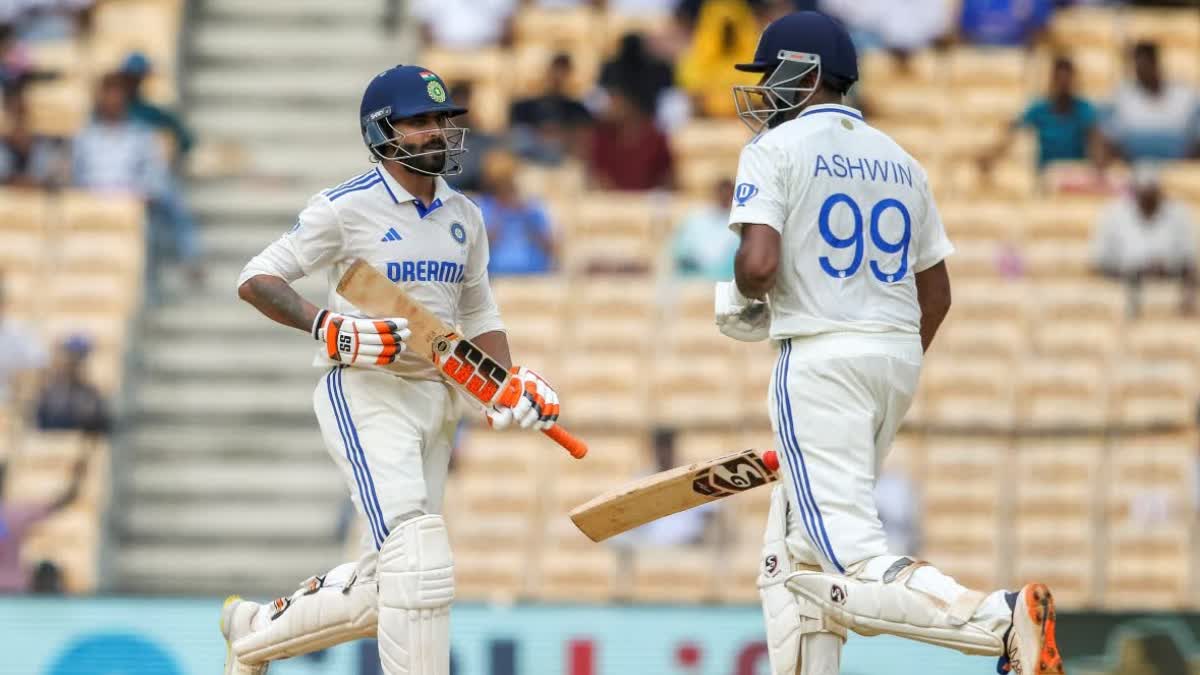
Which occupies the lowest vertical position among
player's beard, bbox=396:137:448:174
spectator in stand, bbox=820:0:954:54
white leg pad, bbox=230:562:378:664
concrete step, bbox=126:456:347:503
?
concrete step, bbox=126:456:347:503

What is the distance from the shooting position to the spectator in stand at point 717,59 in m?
10.9

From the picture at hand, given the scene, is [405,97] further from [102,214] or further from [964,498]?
[102,214]

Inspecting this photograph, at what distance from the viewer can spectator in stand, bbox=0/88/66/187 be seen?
10.7 m

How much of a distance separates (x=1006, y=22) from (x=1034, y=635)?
7.19 meters

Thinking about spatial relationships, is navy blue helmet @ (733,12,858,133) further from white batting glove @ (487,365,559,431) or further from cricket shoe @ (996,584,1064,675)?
cricket shoe @ (996,584,1064,675)

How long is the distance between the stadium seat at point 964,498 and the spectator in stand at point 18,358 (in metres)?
4.35

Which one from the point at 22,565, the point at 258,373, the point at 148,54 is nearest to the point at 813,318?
the point at 22,565

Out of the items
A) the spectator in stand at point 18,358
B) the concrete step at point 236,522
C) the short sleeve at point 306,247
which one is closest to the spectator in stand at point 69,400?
the spectator in stand at point 18,358

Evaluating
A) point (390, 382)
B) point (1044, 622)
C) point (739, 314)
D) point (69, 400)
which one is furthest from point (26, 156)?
point (1044, 622)

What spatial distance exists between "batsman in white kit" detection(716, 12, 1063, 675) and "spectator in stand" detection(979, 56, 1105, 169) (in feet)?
17.9

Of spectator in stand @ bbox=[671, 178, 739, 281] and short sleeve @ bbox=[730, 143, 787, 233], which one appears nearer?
short sleeve @ bbox=[730, 143, 787, 233]

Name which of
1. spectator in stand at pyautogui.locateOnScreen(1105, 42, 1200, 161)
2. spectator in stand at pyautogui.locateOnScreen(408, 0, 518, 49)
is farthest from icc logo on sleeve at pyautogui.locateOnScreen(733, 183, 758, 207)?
spectator in stand at pyautogui.locateOnScreen(408, 0, 518, 49)

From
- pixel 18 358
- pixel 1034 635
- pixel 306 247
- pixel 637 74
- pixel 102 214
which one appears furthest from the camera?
pixel 637 74

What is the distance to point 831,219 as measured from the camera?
5.16m
